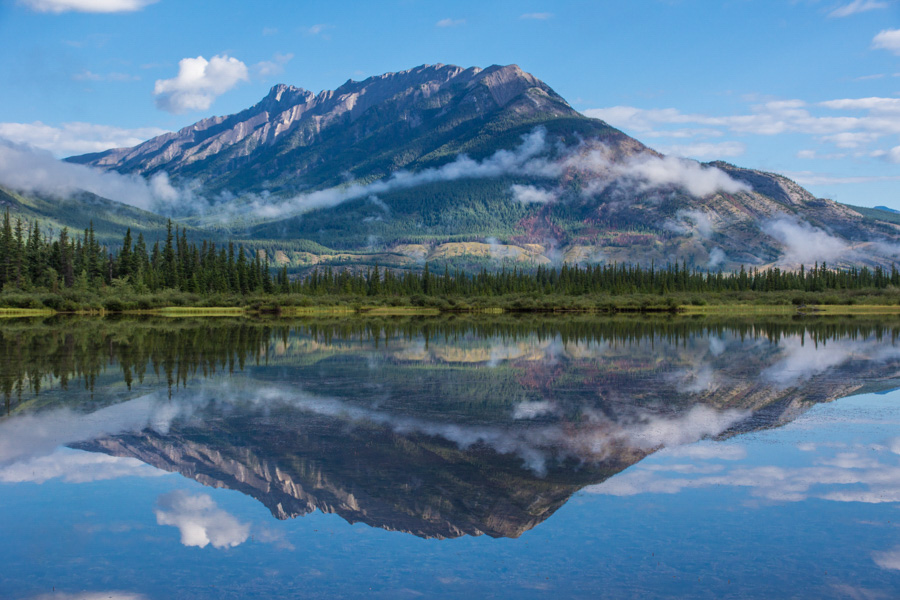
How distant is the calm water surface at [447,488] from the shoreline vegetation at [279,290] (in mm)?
82280

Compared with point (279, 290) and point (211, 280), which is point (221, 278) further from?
point (279, 290)

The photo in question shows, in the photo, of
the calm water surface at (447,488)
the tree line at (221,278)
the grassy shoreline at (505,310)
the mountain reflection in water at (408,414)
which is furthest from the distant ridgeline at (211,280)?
the calm water surface at (447,488)

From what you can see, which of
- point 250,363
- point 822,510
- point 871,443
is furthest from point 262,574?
point 250,363

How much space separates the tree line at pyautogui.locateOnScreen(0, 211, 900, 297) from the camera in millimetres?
106062

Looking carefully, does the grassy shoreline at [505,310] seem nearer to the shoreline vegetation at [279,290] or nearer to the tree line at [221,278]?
the shoreline vegetation at [279,290]

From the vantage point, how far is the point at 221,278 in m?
121

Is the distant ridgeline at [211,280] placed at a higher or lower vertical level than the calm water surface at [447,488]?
higher

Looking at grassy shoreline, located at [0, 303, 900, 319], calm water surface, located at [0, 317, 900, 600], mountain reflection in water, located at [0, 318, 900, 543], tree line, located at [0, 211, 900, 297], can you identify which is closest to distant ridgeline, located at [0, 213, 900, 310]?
tree line, located at [0, 211, 900, 297]

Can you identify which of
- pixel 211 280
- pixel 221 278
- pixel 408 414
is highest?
pixel 221 278

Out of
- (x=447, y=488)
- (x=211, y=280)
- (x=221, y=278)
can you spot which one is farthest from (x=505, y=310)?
(x=447, y=488)

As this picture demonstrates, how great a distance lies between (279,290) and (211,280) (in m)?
12.5

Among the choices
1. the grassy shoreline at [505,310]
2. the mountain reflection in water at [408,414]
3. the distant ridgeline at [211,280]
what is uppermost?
the distant ridgeline at [211,280]

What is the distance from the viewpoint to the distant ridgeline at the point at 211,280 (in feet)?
338

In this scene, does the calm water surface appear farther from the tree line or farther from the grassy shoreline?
the tree line
